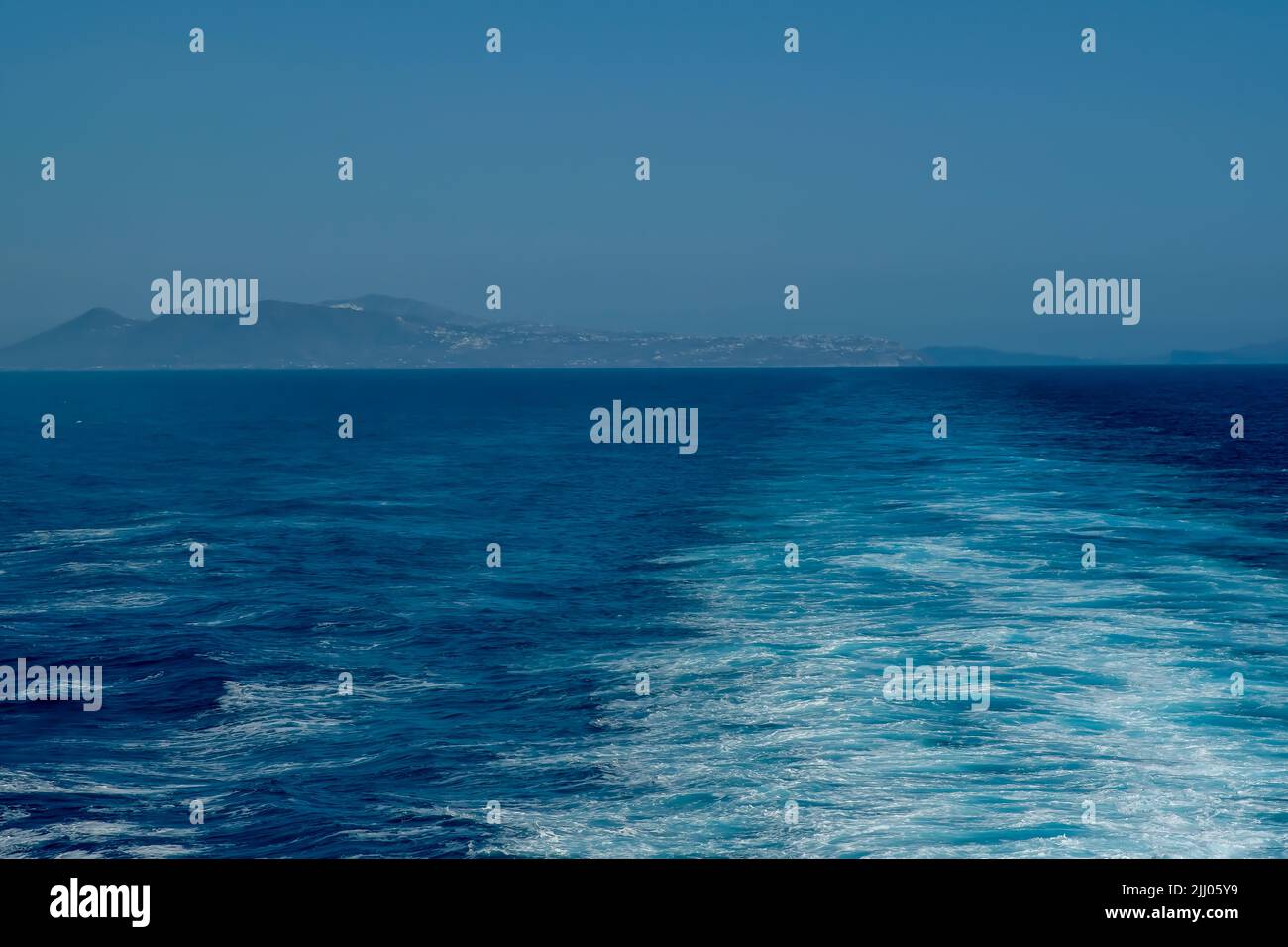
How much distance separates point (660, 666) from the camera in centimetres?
2327

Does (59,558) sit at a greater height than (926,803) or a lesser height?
greater

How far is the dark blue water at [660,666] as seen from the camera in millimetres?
15078

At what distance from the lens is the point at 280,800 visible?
15820 mm

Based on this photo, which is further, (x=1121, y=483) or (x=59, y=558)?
(x=1121, y=483)

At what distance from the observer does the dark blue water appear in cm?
1508

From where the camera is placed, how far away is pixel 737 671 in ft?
74.5

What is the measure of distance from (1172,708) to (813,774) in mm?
7015

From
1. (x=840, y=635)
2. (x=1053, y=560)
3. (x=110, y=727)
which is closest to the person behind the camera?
(x=110, y=727)
